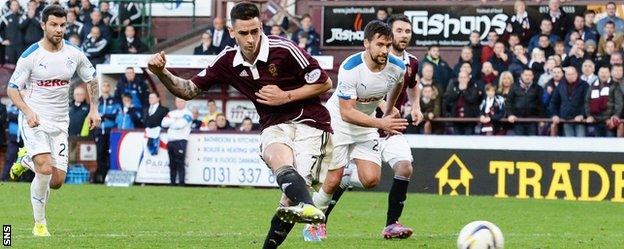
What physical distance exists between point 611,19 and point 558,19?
1.08 metres

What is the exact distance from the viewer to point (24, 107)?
1459cm

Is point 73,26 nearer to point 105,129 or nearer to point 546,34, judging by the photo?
point 105,129

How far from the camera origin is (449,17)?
2798cm

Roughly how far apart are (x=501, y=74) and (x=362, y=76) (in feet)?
36.2

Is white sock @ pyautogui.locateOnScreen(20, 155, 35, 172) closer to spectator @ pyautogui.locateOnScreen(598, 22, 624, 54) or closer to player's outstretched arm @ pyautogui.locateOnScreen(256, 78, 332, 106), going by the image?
player's outstretched arm @ pyautogui.locateOnScreen(256, 78, 332, 106)

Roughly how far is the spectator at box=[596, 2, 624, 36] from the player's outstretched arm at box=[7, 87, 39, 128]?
13508 millimetres

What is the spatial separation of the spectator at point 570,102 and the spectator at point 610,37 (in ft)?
3.55

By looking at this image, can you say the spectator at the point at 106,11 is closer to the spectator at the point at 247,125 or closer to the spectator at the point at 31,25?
the spectator at the point at 31,25

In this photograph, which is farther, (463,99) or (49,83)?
(463,99)

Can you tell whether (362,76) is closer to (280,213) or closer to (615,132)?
(280,213)

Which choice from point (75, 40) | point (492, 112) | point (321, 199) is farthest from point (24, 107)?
point (75, 40)

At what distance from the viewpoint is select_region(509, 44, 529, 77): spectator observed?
25.0 m

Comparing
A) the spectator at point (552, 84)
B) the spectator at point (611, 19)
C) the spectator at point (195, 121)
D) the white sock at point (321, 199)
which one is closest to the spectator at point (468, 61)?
the spectator at point (552, 84)

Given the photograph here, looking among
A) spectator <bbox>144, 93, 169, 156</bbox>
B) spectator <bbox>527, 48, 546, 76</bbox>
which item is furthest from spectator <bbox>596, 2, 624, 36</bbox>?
spectator <bbox>144, 93, 169, 156</bbox>
